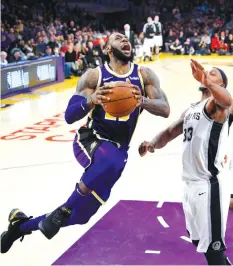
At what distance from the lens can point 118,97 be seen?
4.02m

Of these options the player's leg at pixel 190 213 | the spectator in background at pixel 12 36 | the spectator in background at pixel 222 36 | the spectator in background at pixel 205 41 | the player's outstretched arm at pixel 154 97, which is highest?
the player's outstretched arm at pixel 154 97

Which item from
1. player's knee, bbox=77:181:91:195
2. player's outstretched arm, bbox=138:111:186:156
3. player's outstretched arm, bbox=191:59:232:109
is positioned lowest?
player's knee, bbox=77:181:91:195

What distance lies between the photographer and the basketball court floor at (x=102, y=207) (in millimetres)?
4406

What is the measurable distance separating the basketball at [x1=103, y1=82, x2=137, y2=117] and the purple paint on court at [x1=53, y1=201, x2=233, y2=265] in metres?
1.20

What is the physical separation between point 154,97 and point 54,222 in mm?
1316

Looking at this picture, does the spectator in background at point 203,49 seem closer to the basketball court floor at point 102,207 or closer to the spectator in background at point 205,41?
the spectator in background at point 205,41

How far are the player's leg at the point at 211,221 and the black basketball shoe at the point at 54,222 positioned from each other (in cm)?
122

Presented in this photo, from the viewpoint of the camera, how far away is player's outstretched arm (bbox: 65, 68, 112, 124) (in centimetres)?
398

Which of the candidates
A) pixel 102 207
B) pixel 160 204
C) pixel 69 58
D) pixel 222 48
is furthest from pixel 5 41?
pixel 160 204

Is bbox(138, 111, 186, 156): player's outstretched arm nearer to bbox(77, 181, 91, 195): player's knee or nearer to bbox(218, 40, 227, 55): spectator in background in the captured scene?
bbox(77, 181, 91, 195): player's knee

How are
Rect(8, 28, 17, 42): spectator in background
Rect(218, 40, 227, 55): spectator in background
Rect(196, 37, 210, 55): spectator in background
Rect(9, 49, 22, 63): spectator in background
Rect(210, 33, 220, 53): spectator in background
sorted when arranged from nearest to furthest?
1. Rect(9, 49, 22, 63): spectator in background
2. Rect(8, 28, 17, 42): spectator in background
3. Rect(218, 40, 227, 55): spectator in background
4. Rect(196, 37, 210, 55): spectator in background
5. Rect(210, 33, 220, 53): spectator in background

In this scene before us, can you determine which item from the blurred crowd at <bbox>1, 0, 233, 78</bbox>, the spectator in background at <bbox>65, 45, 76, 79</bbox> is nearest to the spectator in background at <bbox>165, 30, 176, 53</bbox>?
the blurred crowd at <bbox>1, 0, 233, 78</bbox>

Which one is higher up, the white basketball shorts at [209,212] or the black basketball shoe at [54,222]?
the white basketball shorts at [209,212]

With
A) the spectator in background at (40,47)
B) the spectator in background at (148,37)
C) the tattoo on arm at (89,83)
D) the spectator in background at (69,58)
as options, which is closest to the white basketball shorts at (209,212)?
the tattoo on arm at (89,83)
